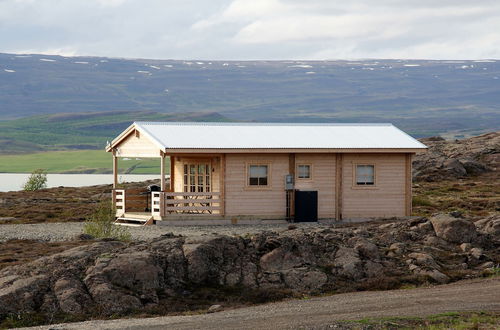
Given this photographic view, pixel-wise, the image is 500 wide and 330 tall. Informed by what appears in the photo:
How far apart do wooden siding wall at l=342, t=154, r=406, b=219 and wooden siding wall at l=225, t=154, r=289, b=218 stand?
2266mm

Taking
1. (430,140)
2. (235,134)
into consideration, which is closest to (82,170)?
(430,140)

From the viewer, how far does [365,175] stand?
1310 inches

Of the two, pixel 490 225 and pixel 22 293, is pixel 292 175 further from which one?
pixel 22 293

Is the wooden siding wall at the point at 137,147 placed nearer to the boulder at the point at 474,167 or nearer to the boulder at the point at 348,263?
the boulder at the point at 348,263

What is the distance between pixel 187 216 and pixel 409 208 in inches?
313

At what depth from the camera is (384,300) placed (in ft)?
61.0

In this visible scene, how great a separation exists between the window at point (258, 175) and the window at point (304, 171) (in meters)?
1.18

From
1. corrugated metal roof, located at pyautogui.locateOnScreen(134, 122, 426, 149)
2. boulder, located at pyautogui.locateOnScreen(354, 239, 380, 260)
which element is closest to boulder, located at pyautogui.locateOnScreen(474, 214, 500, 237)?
boulder, located at pyautogui.locateOnScreen(354, 239, 380, 260)

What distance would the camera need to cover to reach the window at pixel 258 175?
3241 cm

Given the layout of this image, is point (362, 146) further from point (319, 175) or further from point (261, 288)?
point (261, 288)

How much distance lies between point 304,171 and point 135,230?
21.0 feet

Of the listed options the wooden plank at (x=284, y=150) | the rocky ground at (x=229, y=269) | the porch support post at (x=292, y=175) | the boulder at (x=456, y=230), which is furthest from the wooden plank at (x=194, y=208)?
the boulder at (x=456, y=230)

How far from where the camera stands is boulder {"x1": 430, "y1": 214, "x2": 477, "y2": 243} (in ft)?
78.9

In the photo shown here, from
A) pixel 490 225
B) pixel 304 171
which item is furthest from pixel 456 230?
pixel 304 171
